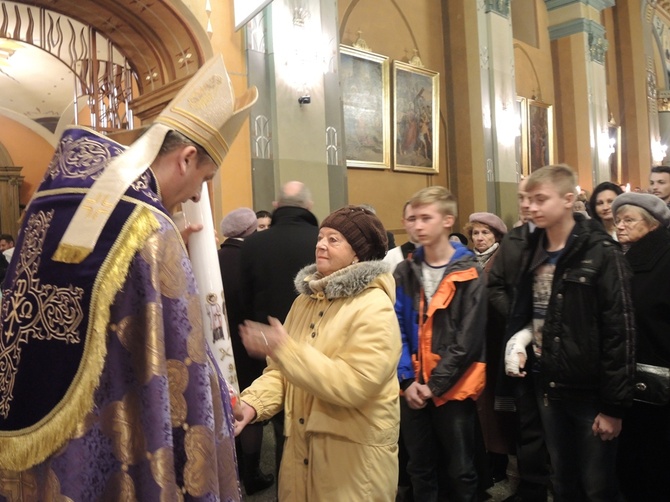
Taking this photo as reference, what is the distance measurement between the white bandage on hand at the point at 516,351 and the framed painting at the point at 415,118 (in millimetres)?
5892

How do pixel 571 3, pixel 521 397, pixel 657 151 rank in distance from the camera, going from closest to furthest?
1. pixel 521 397
2. pixel 571 3
3. pixel 657 151

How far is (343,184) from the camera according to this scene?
6.84 m

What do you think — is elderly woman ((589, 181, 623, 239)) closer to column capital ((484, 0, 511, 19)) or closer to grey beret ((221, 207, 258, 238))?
grey beret ((221, 207, 258, 238))

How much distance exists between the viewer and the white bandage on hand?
2742mm

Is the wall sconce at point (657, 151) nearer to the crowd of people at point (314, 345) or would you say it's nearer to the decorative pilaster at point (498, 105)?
the decorative pilaster at point (498, 105)

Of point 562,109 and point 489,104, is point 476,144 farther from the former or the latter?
point 562,109

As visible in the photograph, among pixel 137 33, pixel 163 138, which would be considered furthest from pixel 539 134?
pixel 163 138

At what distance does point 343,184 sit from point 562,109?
8.11m

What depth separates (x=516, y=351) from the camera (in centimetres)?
276

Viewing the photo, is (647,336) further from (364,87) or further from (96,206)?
(364,87)

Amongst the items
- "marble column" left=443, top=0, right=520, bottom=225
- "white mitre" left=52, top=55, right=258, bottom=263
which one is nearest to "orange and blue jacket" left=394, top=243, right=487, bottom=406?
"white mitre" left=52, top=55, right=258, bottom=263

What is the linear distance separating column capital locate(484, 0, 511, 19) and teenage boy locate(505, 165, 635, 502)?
25.7 ft

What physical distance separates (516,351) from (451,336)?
1.02 feet

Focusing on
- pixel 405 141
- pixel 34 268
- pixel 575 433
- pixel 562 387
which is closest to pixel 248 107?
pixel 34 268
